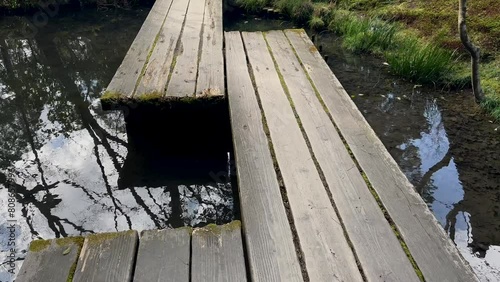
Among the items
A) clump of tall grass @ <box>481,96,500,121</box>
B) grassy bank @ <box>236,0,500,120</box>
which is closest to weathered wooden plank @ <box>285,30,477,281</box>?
clump of tall grass @ <box>481,96,500,121</box>

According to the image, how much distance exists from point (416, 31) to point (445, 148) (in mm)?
2585

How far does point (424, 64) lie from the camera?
4.66 metres

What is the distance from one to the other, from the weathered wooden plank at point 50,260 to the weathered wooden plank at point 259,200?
0.74 metres

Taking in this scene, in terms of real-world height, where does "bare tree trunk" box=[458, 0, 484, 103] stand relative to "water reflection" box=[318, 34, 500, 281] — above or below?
above

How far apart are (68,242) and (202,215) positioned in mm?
1068

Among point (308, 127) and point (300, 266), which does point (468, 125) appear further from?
point (300, 266)

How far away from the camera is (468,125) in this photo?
4000 mm

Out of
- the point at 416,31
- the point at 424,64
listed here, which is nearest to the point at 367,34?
the point at 416,31

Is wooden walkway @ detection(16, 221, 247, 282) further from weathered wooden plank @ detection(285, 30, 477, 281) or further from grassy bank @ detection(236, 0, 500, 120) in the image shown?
grassy bank @ detection(236, 0, 500, 120)

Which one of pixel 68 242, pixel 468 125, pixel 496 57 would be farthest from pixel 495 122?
pixel 68 242

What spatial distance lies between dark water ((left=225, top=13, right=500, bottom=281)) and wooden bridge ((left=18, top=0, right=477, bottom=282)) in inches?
30.6

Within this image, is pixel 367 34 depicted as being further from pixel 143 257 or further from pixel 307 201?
pixel 143 257

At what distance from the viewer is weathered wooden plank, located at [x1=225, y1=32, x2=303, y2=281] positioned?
1776mm

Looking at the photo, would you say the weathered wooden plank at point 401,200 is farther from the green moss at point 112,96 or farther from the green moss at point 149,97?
the green moss at point 112,96
